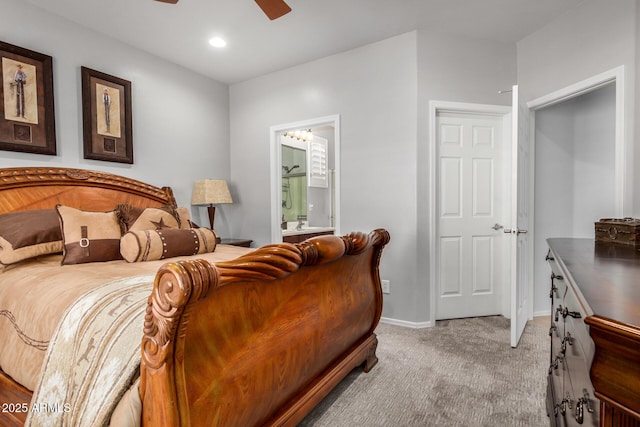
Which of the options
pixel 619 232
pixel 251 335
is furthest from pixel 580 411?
pixel 619 232

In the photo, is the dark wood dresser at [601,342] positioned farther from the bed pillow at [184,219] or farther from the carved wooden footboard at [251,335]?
the bed pillow at [184,219]

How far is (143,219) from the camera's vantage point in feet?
8.17

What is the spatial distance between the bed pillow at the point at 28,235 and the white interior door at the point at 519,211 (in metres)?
3.22

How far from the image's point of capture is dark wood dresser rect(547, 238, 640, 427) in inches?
20.5

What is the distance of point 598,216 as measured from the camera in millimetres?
3006

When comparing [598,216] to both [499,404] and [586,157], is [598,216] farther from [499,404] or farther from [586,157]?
[499,404]

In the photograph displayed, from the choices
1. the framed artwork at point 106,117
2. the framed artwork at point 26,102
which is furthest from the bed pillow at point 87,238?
the framed artwork at point 106,117

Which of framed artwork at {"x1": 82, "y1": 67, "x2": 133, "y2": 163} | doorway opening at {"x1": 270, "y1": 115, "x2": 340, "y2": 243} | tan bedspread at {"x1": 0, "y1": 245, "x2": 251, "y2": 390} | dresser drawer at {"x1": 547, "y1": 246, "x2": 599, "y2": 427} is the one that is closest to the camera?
dresser drawer at {"x1": 547, "y1": 246, "x2": 599, "y2": 427}

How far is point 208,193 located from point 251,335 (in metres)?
2.68

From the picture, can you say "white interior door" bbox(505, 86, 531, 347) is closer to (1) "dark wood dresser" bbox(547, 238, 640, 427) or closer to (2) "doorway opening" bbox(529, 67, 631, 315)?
(2) "doorway opening" bbox(529, 67, 631, 315)

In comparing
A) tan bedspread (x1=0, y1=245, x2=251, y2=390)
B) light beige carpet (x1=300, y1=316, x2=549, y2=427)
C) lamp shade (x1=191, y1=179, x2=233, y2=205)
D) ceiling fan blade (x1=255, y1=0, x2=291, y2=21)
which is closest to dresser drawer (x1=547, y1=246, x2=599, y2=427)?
light beige carpet (x1=300, y1=316, x2=549, y2=427)

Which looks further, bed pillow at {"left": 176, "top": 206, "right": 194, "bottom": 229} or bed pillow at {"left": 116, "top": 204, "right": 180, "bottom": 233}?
bed pillow at {"left": 176, "top": 206, "right": 194, "bottom": 229}

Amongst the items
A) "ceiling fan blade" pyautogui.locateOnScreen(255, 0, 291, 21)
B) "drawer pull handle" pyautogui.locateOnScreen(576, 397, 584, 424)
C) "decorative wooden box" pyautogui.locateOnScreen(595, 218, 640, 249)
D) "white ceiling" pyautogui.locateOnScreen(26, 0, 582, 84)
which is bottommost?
"drawer pull handle" pyautogui.locateOnScreen(576, 397, 584, 424)

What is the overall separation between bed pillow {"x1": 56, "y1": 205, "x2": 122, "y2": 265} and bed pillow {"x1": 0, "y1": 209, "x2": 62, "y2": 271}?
0.11 m
